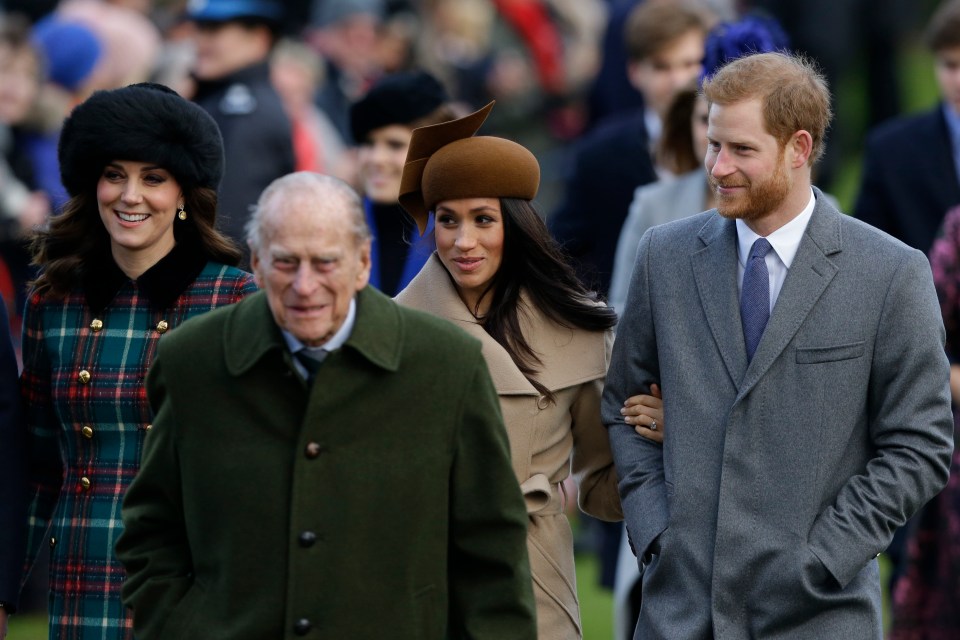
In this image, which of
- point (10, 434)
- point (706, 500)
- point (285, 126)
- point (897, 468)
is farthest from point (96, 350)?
point (285, 126)

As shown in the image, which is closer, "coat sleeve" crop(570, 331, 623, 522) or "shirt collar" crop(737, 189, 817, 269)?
"shirt collar" crop(737, 189, 817, 269)

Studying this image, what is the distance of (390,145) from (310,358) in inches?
132

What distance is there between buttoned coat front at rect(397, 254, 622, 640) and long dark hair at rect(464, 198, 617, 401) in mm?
27

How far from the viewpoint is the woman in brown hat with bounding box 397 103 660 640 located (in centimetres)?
527

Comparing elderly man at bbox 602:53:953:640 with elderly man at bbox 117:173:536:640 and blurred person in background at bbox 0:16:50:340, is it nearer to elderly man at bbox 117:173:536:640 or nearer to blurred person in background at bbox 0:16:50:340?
elderly man at bbox 117:173:536:640

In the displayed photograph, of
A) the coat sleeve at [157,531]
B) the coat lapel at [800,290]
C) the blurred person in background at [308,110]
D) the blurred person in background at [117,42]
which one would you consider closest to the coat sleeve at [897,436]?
the coat lapel at [800,290]

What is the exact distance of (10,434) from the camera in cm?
535

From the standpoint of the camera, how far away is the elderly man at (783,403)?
4.88m

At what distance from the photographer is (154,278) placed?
17.5 ft

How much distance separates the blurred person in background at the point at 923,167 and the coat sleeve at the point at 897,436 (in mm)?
3492

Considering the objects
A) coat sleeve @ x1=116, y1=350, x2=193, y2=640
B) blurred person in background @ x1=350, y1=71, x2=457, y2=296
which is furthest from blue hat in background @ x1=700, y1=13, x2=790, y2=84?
coat sleeve @ x1=116, y1=350, x2=193, y2=640

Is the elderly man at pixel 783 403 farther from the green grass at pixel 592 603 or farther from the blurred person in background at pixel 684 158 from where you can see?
the green grass at pixel 592 603

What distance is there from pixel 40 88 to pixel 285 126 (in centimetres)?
163

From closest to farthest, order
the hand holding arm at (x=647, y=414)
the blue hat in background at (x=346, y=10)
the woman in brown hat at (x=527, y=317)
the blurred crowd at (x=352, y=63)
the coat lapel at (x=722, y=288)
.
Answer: the coat lapel at (x=722, y=288) → the hand holding arm at (x=647, y=414) → the woman in brown hat at (x=527, y=317) → the blurred crowd at (x=352, y=63) → the blue hat in background at (x=346, y=10)
